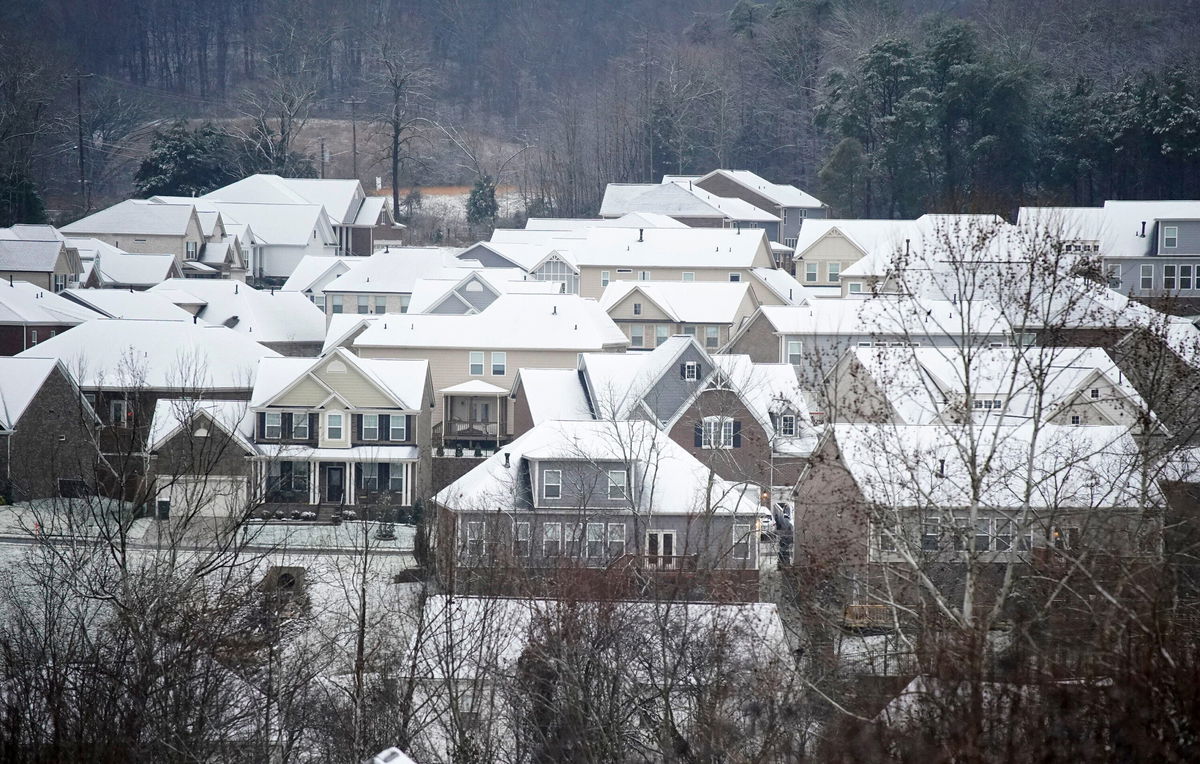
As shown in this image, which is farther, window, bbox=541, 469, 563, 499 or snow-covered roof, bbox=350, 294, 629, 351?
snow-covered roof, bbox=350, 294, 629, 351

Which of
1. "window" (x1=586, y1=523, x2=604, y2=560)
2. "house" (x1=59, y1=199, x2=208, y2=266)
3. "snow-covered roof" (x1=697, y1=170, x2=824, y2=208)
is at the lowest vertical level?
"window" (x1=586, y1=523, x2=604, y2=560)

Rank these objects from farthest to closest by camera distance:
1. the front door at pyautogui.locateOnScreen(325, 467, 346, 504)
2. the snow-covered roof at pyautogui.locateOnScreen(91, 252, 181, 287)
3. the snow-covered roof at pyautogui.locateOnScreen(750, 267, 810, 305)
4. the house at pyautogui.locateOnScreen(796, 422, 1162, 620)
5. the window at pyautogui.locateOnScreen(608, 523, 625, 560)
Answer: the snow-covered roof at pyautogui.locateOnScreen(91, 252, 181, 287), the snow-covered roof at pyautogui.locateOnScreen(750, 267, 810, 305), the front door at pyautogui.locateOnScreen(325, 467, 346, 504), the window at pyautogui.locateOnScreen(608, 523, 625, 560), the house at pyautogui.locateOnScreen(796, 422, 1162, 620)

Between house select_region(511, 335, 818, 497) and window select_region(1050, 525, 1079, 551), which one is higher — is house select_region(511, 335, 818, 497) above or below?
above

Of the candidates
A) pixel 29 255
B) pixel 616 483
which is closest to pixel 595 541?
pixel 616 483

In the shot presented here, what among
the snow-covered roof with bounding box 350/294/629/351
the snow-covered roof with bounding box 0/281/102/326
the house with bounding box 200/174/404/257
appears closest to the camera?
the snow-covered roof with bounding box 350/294/629/351

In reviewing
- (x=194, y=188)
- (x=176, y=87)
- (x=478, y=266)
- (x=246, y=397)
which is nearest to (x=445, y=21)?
(x=176, y=87)

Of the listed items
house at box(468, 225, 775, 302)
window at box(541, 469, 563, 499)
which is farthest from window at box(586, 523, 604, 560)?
house at box(468, 225, 775, 302)

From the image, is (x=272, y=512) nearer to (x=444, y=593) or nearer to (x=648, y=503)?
(x=648, y=503)

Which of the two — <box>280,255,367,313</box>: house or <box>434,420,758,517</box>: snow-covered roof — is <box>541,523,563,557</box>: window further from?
<box>280,255,367,313</box>: house
